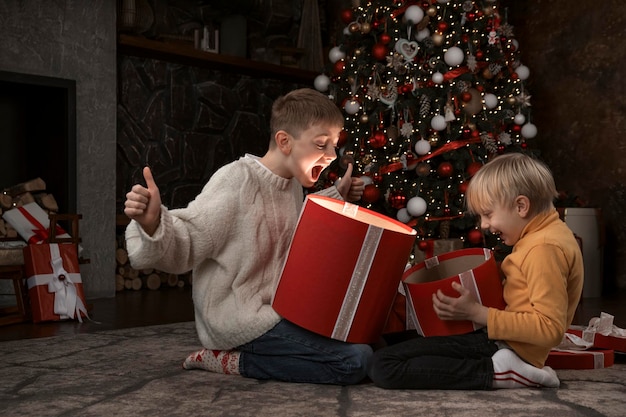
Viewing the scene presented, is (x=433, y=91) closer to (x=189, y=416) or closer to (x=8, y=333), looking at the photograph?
(x=8, y=333)

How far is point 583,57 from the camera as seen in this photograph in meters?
4.75

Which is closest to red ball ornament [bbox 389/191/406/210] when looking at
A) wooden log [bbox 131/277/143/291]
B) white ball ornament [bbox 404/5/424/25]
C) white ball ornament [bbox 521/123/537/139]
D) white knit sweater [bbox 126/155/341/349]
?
white ball ornament [bbox 521/123/537/139]

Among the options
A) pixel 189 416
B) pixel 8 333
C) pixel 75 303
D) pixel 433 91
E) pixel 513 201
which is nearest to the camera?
pixel 189 416

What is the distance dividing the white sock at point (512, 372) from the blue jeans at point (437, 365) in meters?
0.02

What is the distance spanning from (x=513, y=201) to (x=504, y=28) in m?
2.75

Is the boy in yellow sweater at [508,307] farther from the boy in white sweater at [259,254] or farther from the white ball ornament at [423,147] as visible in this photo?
the white ball ornament at [423,147]

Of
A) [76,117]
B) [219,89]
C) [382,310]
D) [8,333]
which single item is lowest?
[8,333]

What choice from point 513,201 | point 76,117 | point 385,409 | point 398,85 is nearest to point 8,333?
point 76,117

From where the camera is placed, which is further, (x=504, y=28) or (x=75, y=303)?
(x=504, y=28)

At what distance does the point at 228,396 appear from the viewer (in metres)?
1.73

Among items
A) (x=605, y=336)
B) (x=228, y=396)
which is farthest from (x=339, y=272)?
(x=605, y=336)

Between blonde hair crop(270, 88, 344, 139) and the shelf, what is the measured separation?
266cm

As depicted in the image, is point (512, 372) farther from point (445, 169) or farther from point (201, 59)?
point (201, 59)

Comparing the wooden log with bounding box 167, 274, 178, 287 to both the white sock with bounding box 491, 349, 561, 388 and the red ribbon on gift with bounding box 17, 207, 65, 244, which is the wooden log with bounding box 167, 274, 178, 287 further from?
the white sock with bounding box 491, 349, 561, 388
